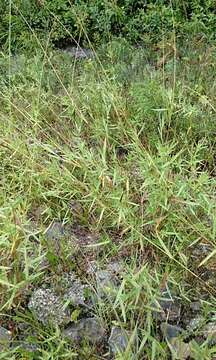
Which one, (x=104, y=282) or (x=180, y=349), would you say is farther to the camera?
(x=104, y=282)

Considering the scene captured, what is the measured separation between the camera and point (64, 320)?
211 cm

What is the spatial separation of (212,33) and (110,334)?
245cm

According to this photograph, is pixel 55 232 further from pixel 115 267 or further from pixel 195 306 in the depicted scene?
pixel 195 306

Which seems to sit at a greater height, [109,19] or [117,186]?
[109,19]

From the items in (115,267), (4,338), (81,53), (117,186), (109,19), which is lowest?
(4,338)

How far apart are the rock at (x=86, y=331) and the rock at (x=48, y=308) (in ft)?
0.14

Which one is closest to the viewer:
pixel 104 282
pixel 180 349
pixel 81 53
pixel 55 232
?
pixel 180 349

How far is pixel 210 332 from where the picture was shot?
198cm

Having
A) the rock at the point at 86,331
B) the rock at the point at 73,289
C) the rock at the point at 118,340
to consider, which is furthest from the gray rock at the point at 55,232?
the rock at the point at 118,340

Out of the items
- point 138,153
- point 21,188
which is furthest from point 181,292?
point 21,188

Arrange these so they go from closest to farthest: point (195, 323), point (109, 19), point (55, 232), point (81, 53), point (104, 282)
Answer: point (195, 323)
point (104, 282)
point (55, 232)
point (109, 19)
point (81, 53)

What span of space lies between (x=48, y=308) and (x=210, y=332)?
633 millimetres

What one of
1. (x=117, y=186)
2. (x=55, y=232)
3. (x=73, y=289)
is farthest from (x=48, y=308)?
(x=117, y=186)

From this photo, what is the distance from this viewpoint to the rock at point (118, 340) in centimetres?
198
